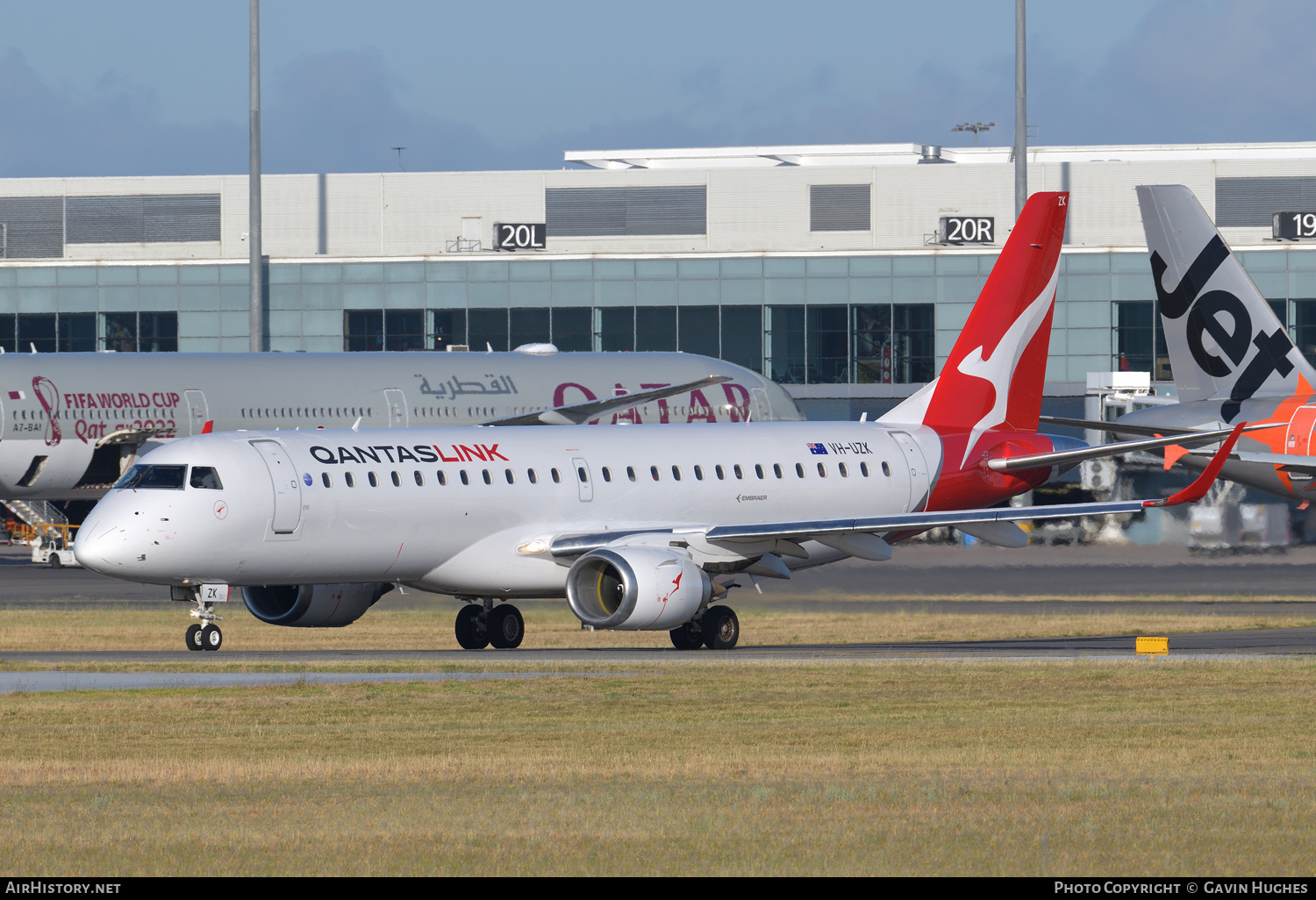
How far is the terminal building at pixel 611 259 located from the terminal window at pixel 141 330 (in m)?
0.09

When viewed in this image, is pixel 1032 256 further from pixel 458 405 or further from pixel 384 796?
pixel 384 796

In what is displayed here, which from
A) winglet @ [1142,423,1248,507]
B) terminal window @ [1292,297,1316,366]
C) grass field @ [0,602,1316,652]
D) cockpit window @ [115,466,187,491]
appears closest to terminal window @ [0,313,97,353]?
terminal window @ [1292,297,1316,366]

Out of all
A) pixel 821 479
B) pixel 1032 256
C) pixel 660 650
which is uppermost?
pixel 1032 256

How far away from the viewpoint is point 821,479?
37312mm

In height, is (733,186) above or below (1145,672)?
above

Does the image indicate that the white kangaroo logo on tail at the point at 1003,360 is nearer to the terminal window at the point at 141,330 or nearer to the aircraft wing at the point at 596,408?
the aircraft wing at the point at 596,408

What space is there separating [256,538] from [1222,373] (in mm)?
19912

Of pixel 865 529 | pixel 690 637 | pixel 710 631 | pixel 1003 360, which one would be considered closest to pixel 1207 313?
pixel 1003 360

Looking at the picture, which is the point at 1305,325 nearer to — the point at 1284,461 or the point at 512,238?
the point at 512,238

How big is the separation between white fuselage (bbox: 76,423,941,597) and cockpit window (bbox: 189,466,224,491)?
13 cm

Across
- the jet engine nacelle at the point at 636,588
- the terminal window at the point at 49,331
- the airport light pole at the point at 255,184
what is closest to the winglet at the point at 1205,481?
the jet engine nacelle at the point at 636,588

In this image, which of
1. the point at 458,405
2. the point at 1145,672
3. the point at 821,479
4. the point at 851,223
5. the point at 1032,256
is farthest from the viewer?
the point at 851,223

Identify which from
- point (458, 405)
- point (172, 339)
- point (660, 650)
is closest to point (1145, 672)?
point (660, 650)
